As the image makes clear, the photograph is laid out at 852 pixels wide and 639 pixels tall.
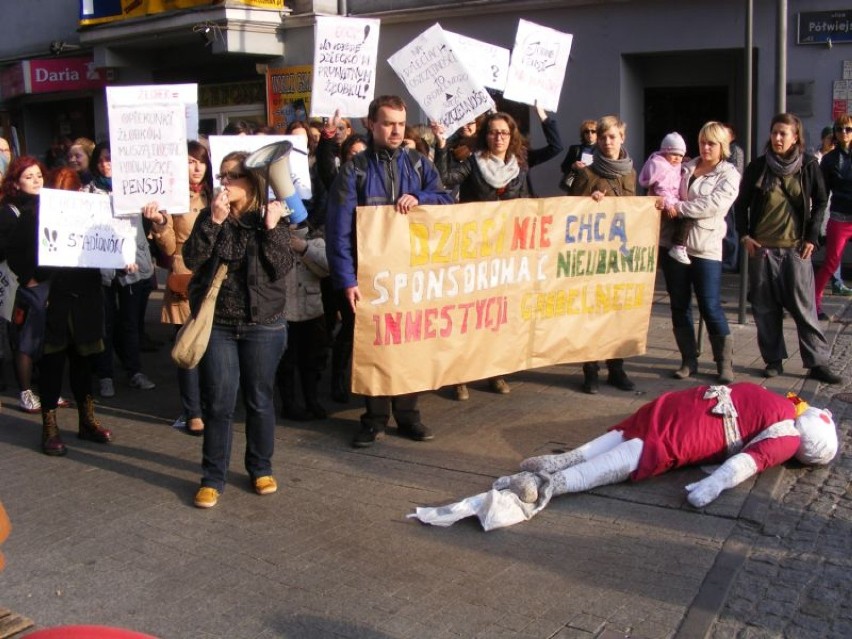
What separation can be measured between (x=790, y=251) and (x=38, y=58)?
15.9 meters

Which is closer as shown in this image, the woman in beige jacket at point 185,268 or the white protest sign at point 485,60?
the woman in beige jacket at point 185,268

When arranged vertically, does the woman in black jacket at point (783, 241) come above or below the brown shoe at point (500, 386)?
above

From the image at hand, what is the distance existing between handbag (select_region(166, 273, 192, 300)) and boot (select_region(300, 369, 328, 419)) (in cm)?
97

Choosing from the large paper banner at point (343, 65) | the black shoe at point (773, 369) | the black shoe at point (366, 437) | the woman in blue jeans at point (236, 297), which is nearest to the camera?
the woman in blue jeans at point (236, 297)

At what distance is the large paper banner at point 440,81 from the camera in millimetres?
7898

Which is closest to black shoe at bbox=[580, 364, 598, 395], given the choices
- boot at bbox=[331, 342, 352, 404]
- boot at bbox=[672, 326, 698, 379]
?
boot at bbox=[672, 326, 698, 379]

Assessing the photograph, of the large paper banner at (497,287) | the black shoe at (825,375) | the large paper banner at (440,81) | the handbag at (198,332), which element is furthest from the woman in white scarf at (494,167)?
the black shoe at (825,375)

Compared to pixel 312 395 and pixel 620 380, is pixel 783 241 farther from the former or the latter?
pixel 312 395

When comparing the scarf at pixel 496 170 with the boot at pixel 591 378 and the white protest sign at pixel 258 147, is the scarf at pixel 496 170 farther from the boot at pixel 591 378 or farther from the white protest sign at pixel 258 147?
the boot at pixel 591 378

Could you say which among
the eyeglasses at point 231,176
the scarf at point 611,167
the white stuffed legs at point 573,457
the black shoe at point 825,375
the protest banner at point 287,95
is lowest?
the white stuffed legs at point 573,457

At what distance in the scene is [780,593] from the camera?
4.17m

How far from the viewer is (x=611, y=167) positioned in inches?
279

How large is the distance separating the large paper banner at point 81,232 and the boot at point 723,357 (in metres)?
4.15

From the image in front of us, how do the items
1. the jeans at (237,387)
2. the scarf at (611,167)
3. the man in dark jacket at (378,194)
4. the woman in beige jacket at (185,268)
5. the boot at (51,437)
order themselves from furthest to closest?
the scarf at (611,167) < the woman in beige jacket at (185,268) < the boot at (51,437) < the man in dark jacket at (378,194) < the jeans at (237,387)
